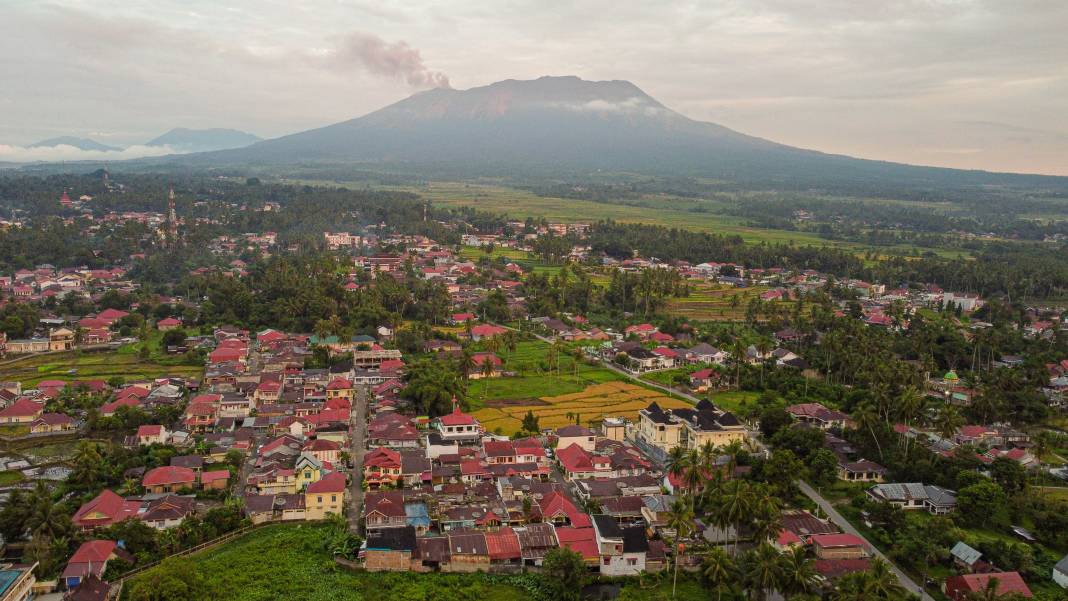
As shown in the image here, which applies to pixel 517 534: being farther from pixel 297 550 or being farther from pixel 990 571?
pixel 990 571

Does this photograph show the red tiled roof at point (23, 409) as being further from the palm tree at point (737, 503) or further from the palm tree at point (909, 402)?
the palm tree at point (909, 402)

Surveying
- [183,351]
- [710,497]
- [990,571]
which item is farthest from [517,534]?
[183,351]

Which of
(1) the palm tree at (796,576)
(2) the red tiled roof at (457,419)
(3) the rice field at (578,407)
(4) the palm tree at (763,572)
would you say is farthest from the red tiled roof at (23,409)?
(1) the palm tree at (796,576)

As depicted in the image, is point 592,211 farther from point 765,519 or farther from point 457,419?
point 765,519

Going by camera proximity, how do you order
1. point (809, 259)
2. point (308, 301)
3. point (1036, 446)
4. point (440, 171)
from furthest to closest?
point (440, 171) < point (809, 259) < point (308, 301) < point (1036, 446)

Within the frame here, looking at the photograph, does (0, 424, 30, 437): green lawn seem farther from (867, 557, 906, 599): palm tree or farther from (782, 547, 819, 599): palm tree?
(867, 557, 906, 599): palm tree

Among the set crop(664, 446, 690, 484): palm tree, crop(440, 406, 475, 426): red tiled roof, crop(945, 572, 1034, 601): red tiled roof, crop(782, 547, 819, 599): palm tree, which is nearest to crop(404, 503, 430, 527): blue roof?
crop(440, 406, 475, 426): red tiled roof

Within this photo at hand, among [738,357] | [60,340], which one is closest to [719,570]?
[738,357]
